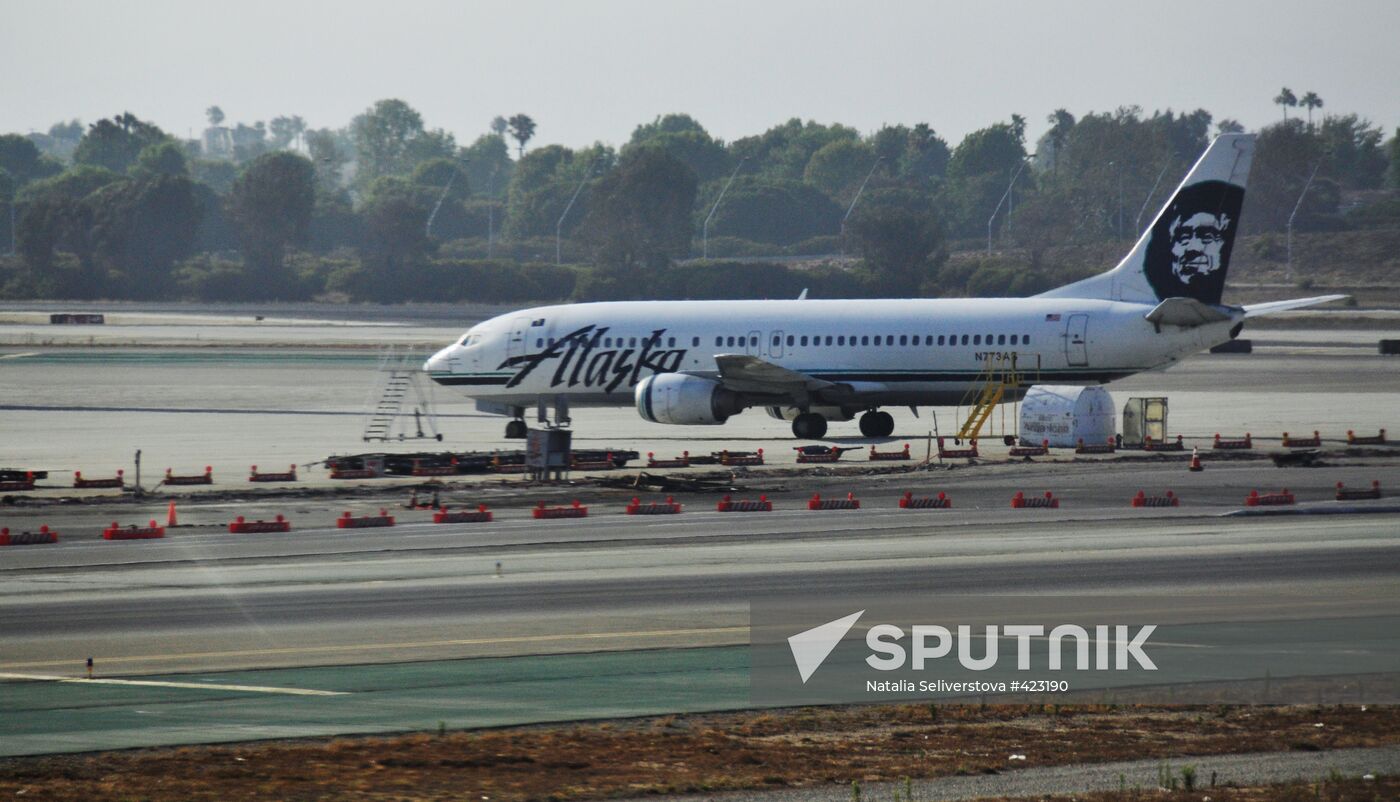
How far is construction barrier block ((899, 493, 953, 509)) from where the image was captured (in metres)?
30.3

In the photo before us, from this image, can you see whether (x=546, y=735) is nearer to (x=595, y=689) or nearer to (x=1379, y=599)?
(x=595, y=689)

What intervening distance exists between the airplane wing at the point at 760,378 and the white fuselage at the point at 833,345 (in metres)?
0.88

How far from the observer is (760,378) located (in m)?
43.9

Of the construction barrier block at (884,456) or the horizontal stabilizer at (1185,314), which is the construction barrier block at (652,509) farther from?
the horizontal stabilizer at (1185,314)

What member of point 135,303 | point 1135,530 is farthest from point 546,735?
point 135,303

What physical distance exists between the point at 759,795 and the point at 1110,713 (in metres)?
4.26

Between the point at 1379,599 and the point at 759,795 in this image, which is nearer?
the point at 759,795

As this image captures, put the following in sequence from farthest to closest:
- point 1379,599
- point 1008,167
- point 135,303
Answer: point 1008,167, point 135,303, point 1379,599

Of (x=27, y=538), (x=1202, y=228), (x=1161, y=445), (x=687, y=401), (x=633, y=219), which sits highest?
(x=633, y=219)

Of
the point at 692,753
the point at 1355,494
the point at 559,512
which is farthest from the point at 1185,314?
the point at 692,753

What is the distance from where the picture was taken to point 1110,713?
49.2 feet

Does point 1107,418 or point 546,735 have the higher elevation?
point 1107,418

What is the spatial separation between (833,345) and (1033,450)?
7.54 m

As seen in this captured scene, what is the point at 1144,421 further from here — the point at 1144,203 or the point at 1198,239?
the point at 1144,203
